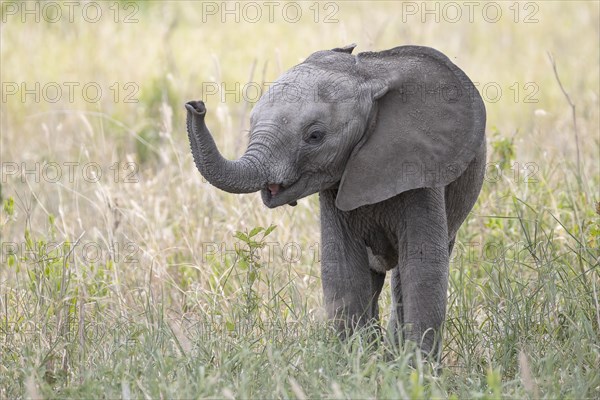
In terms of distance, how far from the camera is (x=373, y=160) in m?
4.54

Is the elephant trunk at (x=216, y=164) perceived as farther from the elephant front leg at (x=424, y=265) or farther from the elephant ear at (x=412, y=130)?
the elephant front leg at (x=424, y=265)

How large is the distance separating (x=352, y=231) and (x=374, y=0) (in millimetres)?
9144

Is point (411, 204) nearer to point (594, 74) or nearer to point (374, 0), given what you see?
point (594, 74)

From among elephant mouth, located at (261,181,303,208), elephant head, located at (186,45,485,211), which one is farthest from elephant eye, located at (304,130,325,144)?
elephant mouth, located at (261,181,303,208)

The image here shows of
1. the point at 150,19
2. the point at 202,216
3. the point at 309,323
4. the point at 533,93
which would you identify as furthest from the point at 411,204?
the point at 150,19

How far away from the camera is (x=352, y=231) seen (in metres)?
4.81

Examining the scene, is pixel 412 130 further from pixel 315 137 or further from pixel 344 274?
pixel 344 274

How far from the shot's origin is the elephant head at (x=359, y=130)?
4.32 m

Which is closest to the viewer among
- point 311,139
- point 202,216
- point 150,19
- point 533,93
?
point 311,139

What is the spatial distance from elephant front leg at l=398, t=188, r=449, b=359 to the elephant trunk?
2.39 feet

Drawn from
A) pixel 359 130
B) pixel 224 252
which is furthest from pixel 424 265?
pixel 224 252

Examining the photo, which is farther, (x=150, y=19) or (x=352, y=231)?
(x=150, y=19)

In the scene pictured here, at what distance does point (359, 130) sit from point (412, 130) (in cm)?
23

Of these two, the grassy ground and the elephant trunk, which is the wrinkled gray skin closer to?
the elephant trunk
